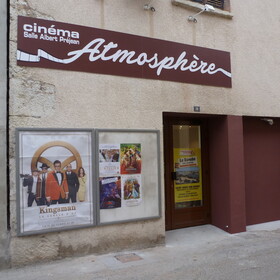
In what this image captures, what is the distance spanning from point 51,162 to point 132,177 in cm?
145

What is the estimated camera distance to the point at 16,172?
4.53 meters

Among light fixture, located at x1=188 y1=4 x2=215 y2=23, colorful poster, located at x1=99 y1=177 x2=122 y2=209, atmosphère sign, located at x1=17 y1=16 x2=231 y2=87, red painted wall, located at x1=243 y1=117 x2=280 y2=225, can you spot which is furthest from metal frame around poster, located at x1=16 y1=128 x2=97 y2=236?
red painted wall, located at x1=243 y1=117 x2=280 y2=225

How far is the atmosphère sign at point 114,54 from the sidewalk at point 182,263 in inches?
121

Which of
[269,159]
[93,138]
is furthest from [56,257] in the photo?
[269,159]

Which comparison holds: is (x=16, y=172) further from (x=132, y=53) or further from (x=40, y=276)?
(x=132, y=53)

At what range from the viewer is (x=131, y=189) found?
5438 mm

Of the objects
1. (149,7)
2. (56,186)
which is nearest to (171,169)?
(56,186)

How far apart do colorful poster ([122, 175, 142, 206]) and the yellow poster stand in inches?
56.9

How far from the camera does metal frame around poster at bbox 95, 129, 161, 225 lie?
17.0 feet

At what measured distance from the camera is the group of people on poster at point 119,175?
520 centimetres

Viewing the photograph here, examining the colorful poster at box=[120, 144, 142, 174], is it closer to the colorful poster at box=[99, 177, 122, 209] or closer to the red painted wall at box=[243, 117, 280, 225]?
the colorful poster at box=[99, 177, 122, 209]

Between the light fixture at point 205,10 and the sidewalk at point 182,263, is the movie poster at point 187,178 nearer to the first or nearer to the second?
the sidewalk at point 182,263

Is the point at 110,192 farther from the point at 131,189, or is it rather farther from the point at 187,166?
the point at 187,166

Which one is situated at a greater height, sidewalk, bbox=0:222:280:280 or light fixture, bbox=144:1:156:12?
light fixture, bbox=144:1:156:12
